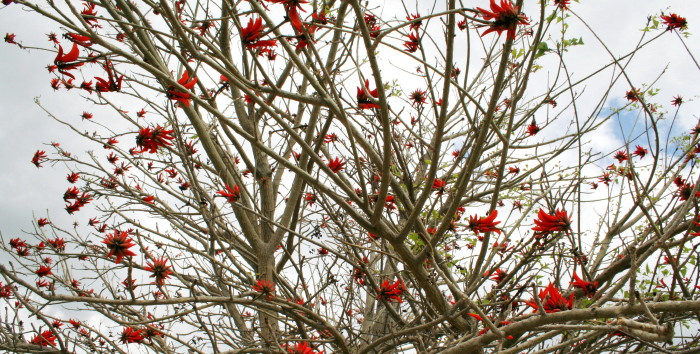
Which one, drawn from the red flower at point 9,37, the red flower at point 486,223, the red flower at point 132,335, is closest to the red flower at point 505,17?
the red flower at point 486,223

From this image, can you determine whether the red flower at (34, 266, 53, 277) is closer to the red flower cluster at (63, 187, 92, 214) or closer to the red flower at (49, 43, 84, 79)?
the red flower cluster at (63, 187, 92, 214)

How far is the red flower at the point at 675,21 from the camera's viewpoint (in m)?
2.68

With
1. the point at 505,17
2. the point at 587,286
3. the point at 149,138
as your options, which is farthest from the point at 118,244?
the point at 587,286

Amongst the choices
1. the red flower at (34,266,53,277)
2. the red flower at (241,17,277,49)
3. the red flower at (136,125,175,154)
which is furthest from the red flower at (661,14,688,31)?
the red flower at (34,266,53,277)

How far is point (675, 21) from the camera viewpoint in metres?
2.80

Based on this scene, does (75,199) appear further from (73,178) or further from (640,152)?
(640,152)

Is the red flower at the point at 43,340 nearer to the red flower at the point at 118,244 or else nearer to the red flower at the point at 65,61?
the red flower at the point at 118,244

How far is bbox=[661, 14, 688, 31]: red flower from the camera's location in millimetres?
2681

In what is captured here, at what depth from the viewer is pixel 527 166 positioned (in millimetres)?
4410

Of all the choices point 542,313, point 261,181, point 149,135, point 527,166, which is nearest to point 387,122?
point 542,313

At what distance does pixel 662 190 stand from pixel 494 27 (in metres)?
2.16

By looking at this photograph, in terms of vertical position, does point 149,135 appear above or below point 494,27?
above

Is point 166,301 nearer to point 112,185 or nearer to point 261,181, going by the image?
point 261,181

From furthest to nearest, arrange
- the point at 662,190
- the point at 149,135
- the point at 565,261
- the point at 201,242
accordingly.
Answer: the point at 201,242
the point at 662,190
the point at 565,261
the point at 149,135
